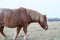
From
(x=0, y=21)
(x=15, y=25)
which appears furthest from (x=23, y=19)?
(x=0, y=21)

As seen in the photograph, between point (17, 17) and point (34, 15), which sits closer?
point (17, 17)

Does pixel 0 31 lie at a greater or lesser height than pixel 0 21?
lesser

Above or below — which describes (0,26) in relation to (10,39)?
above

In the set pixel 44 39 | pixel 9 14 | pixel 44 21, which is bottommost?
pixel 44 39

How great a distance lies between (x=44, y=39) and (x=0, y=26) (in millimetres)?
1928

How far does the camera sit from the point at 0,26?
8031 mm

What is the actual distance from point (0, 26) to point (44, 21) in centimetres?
195

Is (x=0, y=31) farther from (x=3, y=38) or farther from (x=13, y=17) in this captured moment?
(x=13, y=17)

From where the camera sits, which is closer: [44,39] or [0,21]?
[0,21]

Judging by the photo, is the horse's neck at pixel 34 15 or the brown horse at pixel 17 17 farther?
the horse's neck at pixel 34 15

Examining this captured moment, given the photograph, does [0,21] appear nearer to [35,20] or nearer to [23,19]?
[23,19]

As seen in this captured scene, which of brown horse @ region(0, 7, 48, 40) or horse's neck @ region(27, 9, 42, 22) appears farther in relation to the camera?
horse's neck @ region(27, 9, 42, 22)

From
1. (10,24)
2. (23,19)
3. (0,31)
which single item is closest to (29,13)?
(23,19)

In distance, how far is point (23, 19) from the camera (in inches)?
319
